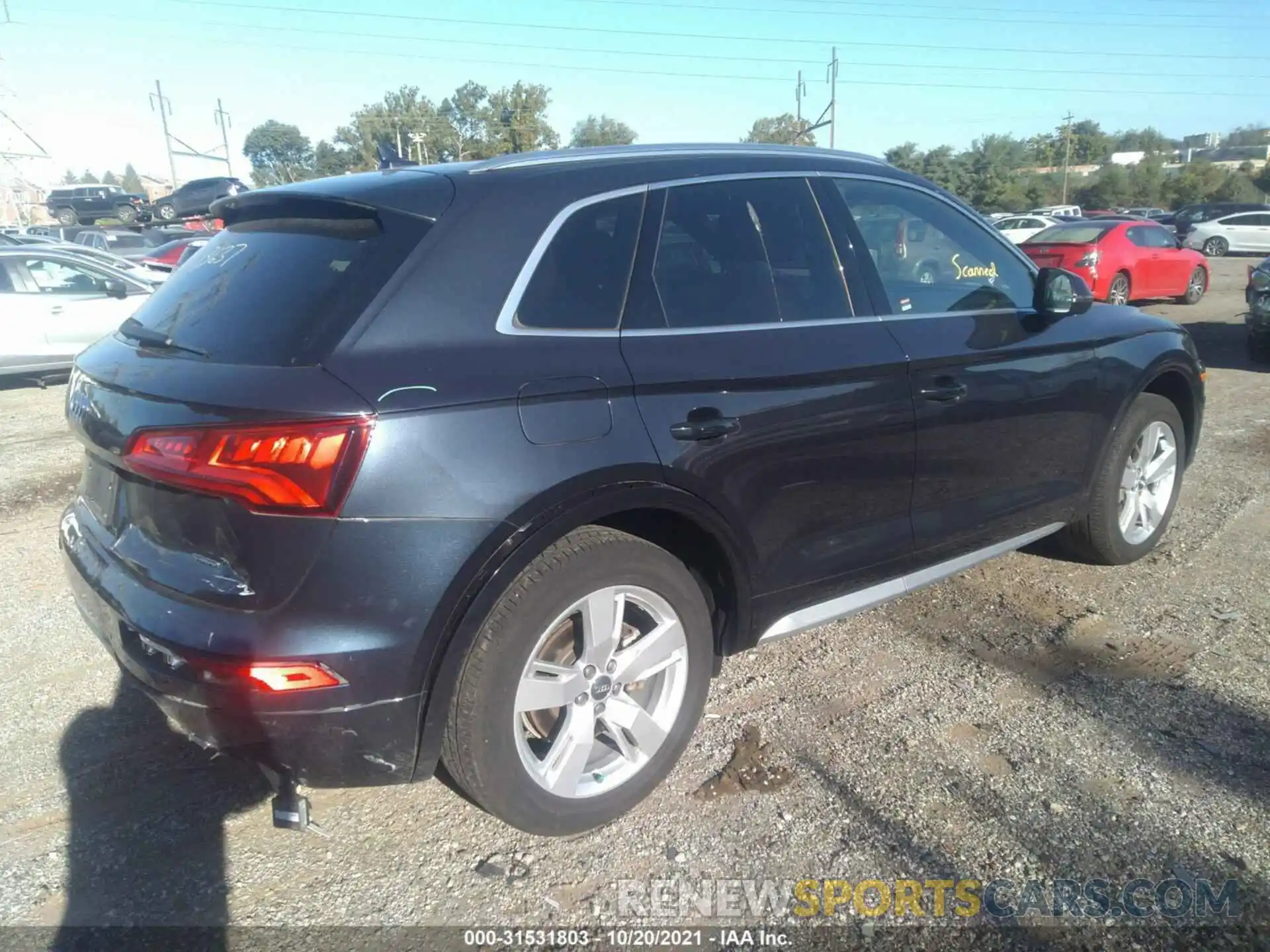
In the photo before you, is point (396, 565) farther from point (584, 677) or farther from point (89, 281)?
point (89, 281)

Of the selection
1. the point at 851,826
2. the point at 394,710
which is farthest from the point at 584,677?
the point at 851,826

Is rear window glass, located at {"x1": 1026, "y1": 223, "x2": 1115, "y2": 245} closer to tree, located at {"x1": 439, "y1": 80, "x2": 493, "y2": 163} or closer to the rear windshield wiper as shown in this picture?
the rear windshield wiper

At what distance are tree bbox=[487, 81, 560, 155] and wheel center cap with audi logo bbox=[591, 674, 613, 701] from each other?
1570 inches

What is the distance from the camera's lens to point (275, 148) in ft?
270

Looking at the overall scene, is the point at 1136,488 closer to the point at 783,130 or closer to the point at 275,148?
the point at 783,130

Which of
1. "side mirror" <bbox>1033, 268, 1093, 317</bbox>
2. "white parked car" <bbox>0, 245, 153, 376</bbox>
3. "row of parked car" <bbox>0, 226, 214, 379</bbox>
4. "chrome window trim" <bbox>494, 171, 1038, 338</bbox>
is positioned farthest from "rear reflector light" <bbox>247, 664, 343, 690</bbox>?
"row of parked car" <bbox>0, 226, 214, 379</bbox>

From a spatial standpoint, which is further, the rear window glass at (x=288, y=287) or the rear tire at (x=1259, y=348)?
the rear tire at (x=1259, y=348)

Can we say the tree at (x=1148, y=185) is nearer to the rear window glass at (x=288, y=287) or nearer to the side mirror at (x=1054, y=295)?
the side mirror at (x=1054, y=295)

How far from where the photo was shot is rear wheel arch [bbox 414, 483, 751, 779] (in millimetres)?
2418

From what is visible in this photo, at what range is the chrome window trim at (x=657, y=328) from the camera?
8.59 feet

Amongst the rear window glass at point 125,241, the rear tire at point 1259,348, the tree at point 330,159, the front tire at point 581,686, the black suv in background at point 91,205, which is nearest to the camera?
the front tire at point 581,686

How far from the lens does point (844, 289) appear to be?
11.1ft

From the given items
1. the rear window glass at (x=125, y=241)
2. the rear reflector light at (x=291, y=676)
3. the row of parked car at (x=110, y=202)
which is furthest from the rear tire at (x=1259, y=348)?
the row of parked car at (x=110, y=202)

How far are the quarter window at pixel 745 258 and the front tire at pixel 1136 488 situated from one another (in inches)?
72.7
